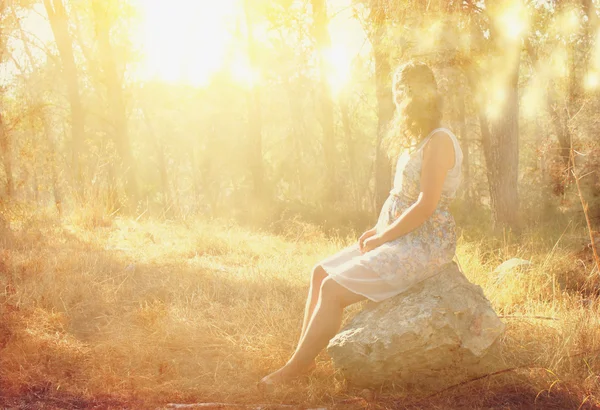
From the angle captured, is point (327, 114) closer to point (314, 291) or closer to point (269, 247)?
point (269, 247)

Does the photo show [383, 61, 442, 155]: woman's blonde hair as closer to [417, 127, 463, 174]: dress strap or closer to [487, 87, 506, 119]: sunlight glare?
[417, 127, 463, 174]: dress strap

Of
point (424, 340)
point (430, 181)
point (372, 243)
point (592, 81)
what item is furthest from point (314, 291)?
point (592, 81)

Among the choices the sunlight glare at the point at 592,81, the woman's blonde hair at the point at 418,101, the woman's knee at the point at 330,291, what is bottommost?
the woman's knee at the point at 330,291

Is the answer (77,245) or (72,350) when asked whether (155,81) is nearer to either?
(77,245)

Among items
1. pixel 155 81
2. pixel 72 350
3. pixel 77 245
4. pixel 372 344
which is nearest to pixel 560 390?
pixel 372 344

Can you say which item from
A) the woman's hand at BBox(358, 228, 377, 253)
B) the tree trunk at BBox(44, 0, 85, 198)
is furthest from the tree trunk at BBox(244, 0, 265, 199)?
the woman's hand at BBox(358, 228, 377, 253)

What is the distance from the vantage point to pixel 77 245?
7406 millimetres

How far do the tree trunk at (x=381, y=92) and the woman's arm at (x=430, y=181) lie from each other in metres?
5.62

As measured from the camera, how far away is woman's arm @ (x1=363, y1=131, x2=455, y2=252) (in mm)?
3385

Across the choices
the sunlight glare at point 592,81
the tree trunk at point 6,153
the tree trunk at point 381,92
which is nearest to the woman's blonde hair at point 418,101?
the tree trunk at point 381,92

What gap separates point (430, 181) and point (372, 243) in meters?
0.54

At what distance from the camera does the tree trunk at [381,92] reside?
373 inches

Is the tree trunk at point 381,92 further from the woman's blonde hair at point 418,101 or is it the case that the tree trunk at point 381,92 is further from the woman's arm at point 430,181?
the woman's arm at point 430,181

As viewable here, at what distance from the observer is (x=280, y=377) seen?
3496mm
